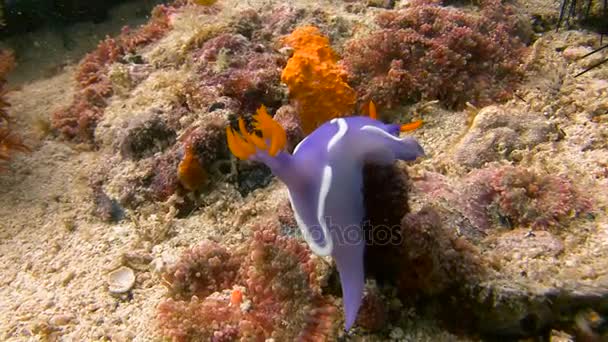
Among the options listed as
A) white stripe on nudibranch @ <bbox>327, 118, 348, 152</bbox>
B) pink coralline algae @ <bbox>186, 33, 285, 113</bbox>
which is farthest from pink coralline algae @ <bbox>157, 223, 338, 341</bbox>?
pink coralline algae @ <bbox>186, 33, 285, 113</bbox>

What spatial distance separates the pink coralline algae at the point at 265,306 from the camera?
2.16 metres

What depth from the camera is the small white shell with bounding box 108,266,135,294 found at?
9.84 feet

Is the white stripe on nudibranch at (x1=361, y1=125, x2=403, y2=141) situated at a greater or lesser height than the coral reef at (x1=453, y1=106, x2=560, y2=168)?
greater

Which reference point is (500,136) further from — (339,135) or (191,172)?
(191,172)

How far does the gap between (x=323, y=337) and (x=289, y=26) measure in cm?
337

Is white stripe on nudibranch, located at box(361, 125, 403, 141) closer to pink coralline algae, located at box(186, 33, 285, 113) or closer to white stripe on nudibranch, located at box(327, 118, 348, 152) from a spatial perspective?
white stripe on nudibranch, located at box(327, 118, 348, 152)

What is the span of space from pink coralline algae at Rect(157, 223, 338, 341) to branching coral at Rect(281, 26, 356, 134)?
4.58ft

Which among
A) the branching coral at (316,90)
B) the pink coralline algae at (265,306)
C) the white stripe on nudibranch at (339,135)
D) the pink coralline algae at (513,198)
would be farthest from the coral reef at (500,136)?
the pink coralline algae at (265,306)

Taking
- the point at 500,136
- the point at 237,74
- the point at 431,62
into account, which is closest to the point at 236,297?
the point at 237,74

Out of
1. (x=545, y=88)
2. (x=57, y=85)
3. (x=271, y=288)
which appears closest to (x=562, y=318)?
(x=271, y=288)

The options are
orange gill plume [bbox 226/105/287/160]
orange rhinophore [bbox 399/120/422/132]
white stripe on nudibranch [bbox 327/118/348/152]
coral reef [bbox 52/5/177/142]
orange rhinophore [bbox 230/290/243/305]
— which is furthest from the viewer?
coral reef [bbox 52/5/177/142]

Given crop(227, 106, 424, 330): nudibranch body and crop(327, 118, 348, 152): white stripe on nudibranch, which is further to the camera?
crop(327, 118, 348, 152): white stripe on nudibranch

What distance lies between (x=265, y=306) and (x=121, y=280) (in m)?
1.40

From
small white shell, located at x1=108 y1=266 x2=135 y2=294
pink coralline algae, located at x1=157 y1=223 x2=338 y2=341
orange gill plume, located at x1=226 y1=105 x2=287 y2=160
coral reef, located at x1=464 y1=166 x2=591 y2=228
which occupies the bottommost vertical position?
small white shell, located at x1=108 y1=266 x2=135 y2=294
